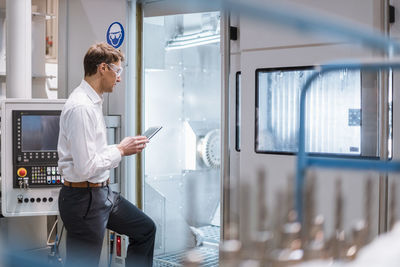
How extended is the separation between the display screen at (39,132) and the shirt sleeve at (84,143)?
122cm

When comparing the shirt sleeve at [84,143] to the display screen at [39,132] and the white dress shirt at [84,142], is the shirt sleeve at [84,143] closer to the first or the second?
the white dress shirt at [84,142]

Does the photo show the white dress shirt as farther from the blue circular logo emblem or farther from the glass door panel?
the glass door panel

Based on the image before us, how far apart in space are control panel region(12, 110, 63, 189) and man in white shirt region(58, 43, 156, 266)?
1.03 m

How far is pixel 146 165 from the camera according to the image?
4.48m

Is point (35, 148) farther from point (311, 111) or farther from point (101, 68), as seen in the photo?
point (311, 111)

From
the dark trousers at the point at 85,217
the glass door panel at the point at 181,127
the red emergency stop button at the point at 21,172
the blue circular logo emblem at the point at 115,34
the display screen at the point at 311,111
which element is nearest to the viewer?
the dark trousers at the point at 85,217

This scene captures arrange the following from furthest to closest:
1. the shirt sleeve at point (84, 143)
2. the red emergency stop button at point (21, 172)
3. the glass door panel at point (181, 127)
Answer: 1. the glass door panel at point (181, 127)
2. the red emergency stop button at point (21, 172)
3. the shirt sleeve at point (84, 143)

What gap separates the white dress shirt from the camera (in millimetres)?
2975

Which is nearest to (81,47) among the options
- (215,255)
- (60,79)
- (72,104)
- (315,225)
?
(60,79)

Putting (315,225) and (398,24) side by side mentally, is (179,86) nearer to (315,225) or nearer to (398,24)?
(398,24)

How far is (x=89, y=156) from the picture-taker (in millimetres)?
2973

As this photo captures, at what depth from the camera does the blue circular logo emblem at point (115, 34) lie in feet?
14.0

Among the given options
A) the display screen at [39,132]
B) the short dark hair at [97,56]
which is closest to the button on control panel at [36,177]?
the display screen at [39,132]

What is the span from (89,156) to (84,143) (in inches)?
2.9
